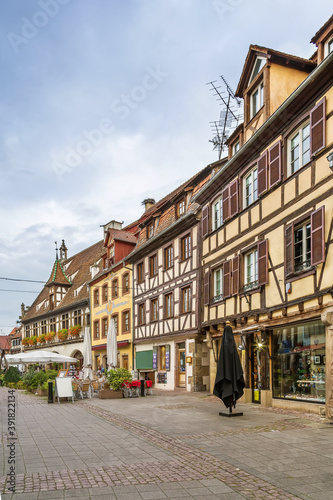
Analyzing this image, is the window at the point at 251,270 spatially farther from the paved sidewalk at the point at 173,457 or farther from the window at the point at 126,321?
the window at the point at 126,321

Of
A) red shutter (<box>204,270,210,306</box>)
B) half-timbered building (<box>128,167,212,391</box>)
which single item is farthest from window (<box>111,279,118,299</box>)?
red shutter (<box>204,270,210,306</box>)

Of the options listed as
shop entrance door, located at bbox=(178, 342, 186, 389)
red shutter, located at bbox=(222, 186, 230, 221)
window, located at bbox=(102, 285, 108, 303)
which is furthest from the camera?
window, located at bbox=(102, 285, 108, 303)

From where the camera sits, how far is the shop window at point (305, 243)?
12.2 meters

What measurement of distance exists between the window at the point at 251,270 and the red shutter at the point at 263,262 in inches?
29.8

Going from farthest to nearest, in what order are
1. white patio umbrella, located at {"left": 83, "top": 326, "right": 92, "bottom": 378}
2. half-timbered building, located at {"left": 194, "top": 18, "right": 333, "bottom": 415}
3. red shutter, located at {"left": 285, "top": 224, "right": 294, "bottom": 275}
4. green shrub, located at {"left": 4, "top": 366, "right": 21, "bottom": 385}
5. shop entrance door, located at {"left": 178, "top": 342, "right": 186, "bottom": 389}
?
green shrub, located at {"left": 4, "top": 366, "right": 21, "bottom": 385}, white patio umbrella, located at {"left": 83, "top": 326, "right": 92, "bottom": 378}, shop entrance door, located at {"left": 178, "top": 342, "right": 186, "bottom": 389}, red shutter, located at {"left": 285, "top": 224, "right": 294, "bottom": 275}, half-timbered building, located at {"left": 194, "top": 18, "right": 333, "bottom": 415}

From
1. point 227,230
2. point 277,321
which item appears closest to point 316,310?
point 277,321

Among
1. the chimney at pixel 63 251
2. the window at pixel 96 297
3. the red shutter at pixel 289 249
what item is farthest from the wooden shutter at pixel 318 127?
the chimney at pixel 63 251

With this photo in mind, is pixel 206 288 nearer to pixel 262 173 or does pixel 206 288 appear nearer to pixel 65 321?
pixel 262 173

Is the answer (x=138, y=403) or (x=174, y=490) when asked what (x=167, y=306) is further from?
(x=174, y=490)

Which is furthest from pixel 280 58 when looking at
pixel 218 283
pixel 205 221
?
pixel 218 283

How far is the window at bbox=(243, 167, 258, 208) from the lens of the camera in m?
16.4

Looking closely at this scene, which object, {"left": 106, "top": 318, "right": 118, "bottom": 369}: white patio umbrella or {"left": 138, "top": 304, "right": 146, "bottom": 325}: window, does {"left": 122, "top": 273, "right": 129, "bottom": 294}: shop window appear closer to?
{"left": 138, "top": 304, "right": 146, "bottom": 325}: window

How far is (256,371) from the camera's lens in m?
16.2

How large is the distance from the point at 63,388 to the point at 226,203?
8.68 meters
